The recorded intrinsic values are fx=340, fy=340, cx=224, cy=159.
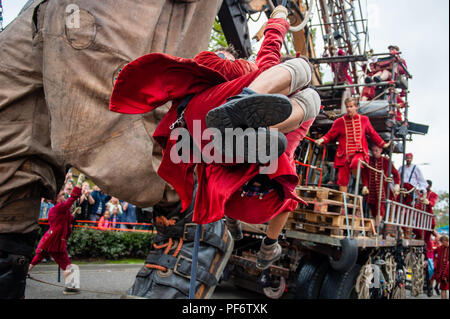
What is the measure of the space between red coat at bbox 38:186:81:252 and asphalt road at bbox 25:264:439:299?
0.51 m

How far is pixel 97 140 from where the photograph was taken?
2.28m

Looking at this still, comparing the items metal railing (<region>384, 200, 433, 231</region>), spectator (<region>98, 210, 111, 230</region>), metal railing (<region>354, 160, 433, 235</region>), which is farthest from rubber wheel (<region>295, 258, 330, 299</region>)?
spectator (<region>98, 210, 111, 230</region>)

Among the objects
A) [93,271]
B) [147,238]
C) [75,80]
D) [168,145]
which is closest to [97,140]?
[75,80]

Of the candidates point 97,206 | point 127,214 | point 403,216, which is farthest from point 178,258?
point 127,214

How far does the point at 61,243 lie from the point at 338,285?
3.75m

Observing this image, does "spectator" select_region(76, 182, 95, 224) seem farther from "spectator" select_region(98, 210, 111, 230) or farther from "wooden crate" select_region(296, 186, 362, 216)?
"wooden crate" select_region(296, 186, 362, 216)

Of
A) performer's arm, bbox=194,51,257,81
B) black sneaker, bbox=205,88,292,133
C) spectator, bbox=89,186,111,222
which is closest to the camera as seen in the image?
black sneaker, bbox=205,88,292,133

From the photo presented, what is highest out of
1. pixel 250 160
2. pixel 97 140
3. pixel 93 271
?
pixel 97 140

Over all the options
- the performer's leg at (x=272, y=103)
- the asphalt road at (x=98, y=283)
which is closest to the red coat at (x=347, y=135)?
the asphalt road at (x=98, y=283)

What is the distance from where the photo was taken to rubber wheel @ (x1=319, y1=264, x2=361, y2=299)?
4.11 m

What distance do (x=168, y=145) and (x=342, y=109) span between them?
499cm

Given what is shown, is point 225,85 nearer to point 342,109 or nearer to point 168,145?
point 168,145

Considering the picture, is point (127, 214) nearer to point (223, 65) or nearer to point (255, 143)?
point (223, 65)

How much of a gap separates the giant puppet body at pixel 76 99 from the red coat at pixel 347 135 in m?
3.67
